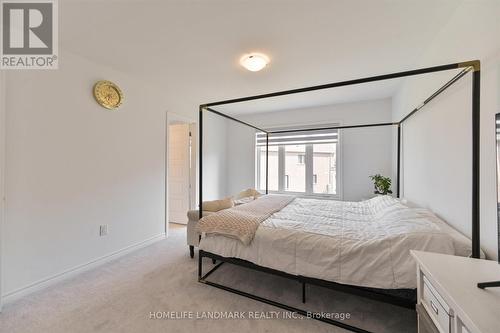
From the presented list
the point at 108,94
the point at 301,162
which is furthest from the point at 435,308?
the point at 301,162

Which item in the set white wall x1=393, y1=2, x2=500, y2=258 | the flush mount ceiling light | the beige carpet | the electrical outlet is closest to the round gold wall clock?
the electrical outlet

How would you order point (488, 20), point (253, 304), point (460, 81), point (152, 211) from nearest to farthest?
point (488, 20) → point (460, 81) → point (253, 304) → point (152, 211)

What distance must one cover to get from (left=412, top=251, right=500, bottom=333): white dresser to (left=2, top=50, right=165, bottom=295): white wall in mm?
3212

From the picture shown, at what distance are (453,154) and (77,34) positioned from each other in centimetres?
365

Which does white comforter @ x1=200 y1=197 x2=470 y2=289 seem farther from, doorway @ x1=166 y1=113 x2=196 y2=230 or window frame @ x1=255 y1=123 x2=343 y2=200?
doorway @ x1=166 y1=113 x2=196 y2=230

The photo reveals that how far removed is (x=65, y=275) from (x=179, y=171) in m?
2.41

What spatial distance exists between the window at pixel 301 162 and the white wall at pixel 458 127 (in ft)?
5.79

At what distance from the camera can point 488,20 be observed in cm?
131

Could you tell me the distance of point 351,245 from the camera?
1.53 m

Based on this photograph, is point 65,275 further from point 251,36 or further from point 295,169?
point 295,169

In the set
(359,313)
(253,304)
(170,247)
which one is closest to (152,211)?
(170,247)

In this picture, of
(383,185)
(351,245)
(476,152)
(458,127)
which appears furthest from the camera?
(383,185)

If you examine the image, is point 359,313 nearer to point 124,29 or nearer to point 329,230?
point 329,230

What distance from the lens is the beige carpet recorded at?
5.16 ft
